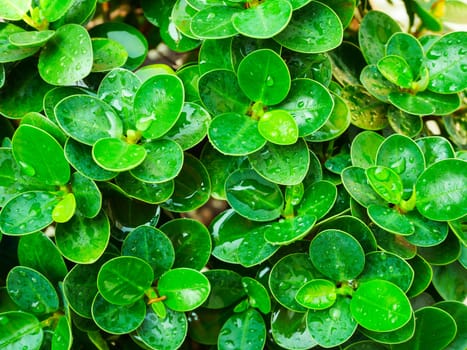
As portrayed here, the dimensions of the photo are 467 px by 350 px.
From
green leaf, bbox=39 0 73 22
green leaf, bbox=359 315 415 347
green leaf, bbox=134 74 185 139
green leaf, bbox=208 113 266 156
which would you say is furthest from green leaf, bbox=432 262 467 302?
green leaf, bbox=39 0 73 22

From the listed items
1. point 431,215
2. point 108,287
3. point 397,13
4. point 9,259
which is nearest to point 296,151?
point 431,215

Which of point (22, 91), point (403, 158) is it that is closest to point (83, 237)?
point (22, 91)

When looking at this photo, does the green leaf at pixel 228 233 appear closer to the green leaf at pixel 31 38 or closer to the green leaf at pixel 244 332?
the green leaf at pixel 244 332

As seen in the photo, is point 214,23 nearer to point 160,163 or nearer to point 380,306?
point 160,163

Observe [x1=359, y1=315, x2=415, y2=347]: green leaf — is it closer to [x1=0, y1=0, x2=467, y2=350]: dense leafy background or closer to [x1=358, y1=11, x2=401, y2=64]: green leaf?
[x1=0, y1=0, x2=467, y2=350]: dense leafy background

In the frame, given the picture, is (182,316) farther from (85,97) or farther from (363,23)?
(363,23)

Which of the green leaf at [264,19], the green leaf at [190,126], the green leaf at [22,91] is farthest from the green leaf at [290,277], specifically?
→ the green leaf at [22,91]
